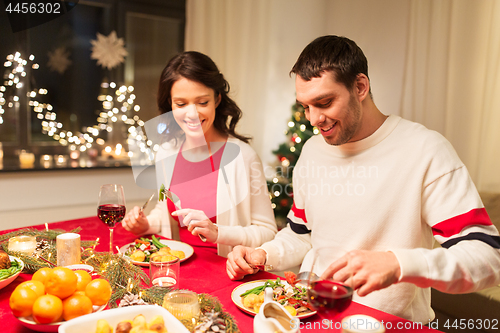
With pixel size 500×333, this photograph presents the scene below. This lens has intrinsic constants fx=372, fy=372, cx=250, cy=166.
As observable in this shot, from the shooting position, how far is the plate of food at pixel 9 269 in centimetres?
109

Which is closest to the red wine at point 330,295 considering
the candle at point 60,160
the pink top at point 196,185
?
the pink top at point 196,185

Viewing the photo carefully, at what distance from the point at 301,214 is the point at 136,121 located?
2829mm

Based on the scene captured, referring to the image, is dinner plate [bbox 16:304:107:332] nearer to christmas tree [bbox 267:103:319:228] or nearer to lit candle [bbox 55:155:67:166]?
christmas tree [bbox 267:103:319:228]

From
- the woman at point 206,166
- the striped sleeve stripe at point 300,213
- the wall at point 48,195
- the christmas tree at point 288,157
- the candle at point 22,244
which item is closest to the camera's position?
the candle at point 22,244

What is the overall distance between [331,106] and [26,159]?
3.09 m

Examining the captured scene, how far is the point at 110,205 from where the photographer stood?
4.47 feet

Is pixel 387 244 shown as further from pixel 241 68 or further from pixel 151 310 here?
pixel 241 68

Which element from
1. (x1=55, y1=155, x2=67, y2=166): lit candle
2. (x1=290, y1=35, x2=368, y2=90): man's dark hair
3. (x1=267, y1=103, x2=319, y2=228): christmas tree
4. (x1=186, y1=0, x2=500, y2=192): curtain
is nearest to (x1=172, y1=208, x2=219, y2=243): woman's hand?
(x1=290, y1=35, x2=368, y2=90): man's dark hair

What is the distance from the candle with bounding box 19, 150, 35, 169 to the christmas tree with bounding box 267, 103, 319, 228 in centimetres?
216

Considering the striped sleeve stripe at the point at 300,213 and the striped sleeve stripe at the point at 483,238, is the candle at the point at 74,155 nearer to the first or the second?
the striped sleeve stripe at the point at 300,213

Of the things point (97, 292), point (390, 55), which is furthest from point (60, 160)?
point (390, 55)

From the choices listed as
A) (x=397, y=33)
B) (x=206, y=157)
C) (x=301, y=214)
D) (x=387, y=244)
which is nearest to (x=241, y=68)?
(x=397, y=33)

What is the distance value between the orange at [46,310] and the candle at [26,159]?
292cm

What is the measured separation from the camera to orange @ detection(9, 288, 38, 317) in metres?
0.83
